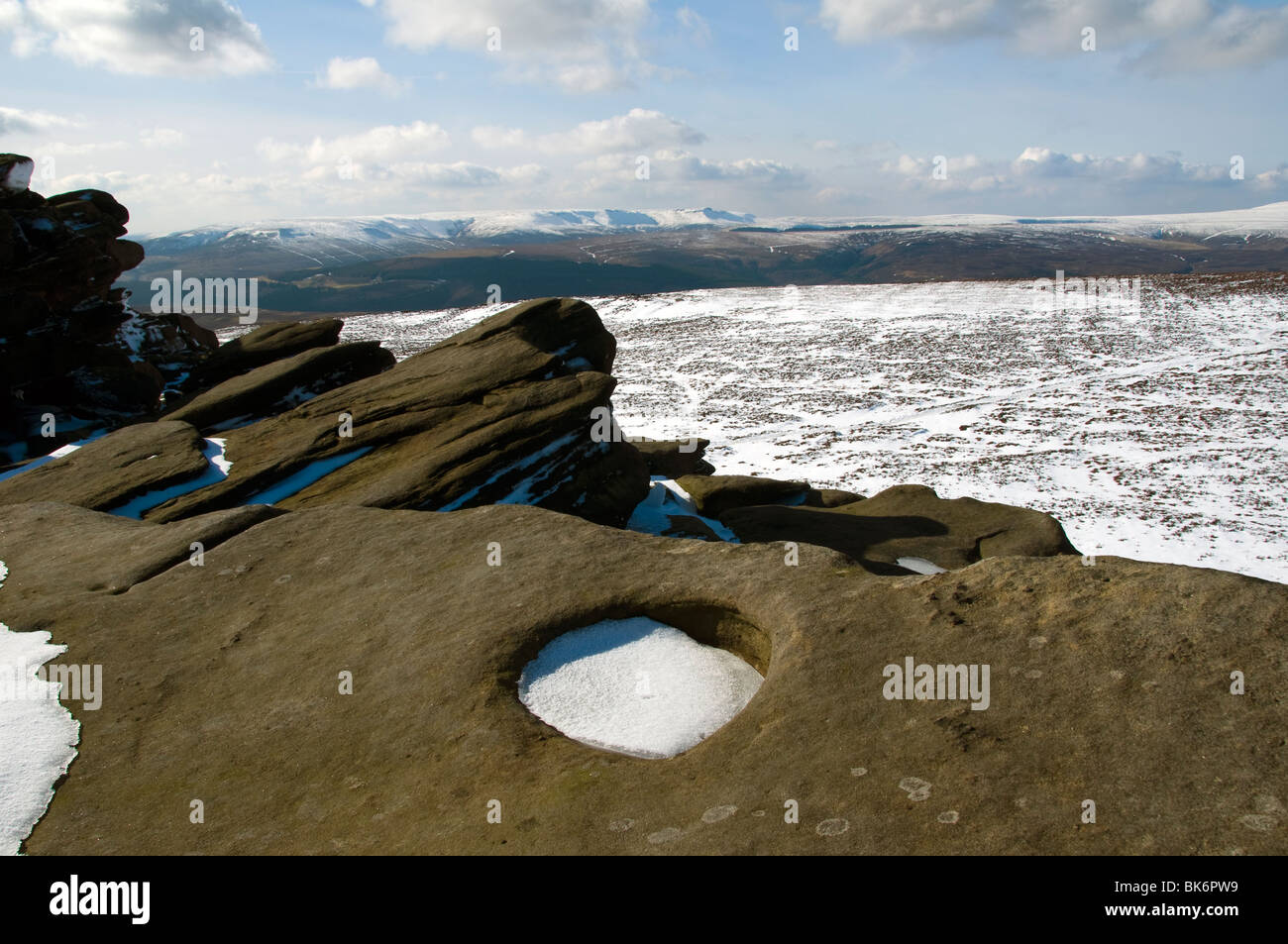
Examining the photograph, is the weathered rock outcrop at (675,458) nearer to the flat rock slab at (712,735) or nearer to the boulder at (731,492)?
the boulder at (731,492)

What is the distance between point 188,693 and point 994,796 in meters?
10.9

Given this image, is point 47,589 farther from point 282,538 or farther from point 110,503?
point 110,503

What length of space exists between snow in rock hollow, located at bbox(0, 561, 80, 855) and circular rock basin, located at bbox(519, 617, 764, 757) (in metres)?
5.89

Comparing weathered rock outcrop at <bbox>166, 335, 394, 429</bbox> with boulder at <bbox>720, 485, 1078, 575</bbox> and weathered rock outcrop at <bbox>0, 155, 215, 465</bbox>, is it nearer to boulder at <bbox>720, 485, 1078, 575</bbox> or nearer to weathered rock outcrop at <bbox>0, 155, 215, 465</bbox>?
weathered rock outcrop at <bbox>0, 155, 215, 465</bbox>

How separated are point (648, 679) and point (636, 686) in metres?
0.22

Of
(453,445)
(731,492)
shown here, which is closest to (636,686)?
(453,445)

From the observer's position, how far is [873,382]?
196 ft

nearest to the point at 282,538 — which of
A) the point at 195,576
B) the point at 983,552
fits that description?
the point at 195,576

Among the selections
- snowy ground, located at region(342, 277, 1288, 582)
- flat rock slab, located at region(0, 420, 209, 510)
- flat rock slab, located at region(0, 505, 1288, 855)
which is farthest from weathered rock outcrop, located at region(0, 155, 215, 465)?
snowy ground, located at region(342, 277, 1288, 582)

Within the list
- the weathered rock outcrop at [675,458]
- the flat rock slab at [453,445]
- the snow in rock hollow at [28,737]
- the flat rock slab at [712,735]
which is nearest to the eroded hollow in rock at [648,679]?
the flat rock slab at [712,735]

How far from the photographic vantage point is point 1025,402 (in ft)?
167

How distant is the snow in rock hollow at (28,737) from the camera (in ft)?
29.7

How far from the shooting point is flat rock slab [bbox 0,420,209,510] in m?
23.4

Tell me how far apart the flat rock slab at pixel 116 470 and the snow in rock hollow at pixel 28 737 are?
37.1ft
